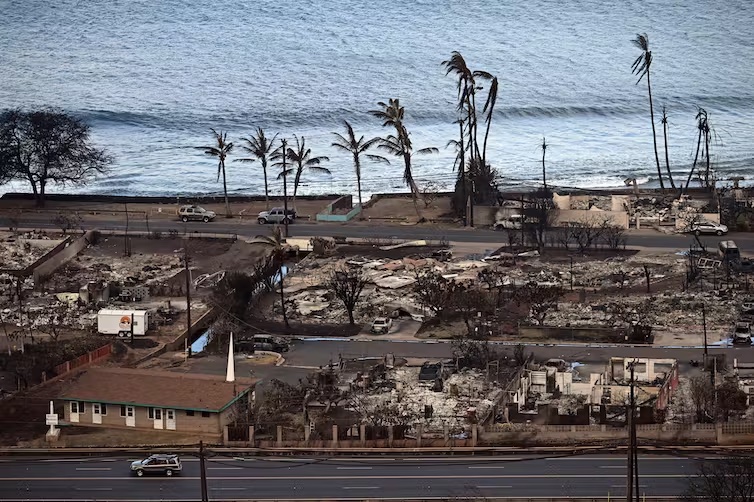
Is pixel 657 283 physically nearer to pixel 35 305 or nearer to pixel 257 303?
pixel 257 303

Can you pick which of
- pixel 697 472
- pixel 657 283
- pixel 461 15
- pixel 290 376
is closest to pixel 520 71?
pixel 461 15

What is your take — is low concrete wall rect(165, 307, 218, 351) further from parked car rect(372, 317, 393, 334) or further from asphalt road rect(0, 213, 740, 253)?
asphalt road rect(0, 213, 740, 253)

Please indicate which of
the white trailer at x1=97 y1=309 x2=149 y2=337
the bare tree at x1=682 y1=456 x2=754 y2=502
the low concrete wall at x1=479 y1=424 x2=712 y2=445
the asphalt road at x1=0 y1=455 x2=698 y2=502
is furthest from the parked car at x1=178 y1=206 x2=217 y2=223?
the bare tree at x1=682 y1=456 x2=754 y2=502

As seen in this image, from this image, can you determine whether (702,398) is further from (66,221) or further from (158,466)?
(66,221)

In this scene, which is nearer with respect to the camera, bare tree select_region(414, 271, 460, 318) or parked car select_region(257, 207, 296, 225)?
bare tree select_region(414, 271, 460, 318)

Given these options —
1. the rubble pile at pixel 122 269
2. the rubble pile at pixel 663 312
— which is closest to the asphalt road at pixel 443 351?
the rubble pile at pixel 663 312

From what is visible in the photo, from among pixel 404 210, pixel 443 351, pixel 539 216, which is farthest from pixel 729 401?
pixel 404 210
